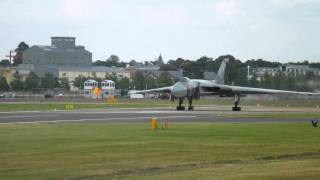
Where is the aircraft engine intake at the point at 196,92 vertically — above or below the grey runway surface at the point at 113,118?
above

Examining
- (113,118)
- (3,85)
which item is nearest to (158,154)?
(113,118)

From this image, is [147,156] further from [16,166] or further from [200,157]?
[16,166]

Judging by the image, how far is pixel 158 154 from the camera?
21547 millimetres

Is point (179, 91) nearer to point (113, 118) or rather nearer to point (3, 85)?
point (113, 118)

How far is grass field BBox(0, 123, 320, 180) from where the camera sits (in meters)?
17.2

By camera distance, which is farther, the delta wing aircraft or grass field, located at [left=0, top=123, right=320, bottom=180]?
the delta wing aircraft

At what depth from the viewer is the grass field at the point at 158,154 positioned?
1716 centimetres

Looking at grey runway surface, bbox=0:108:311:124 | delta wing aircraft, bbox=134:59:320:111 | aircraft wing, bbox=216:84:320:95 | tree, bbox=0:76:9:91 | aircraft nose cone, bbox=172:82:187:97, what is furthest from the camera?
tree, bbox=0:76:9:91

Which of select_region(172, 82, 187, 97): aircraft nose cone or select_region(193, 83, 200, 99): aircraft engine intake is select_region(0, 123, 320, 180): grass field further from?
select_region(193, 83, 200, 99): aircraft engine intake

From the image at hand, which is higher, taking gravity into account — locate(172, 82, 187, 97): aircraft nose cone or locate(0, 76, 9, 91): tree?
locate(0, 76, 9, 91): tree

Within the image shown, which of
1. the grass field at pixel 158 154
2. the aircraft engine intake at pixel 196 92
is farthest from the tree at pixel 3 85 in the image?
the grass field at pixel 158 154

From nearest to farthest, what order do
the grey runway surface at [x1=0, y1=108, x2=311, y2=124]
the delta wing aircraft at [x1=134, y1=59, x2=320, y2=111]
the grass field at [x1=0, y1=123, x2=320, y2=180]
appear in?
the grass field at [x1=0, y1=123, x2=320, y2=180] → the grey runway surface at [x1=0, y1=108, x2=311, y2=124] → the delta wing aircraft at [x1=134, y1=59, x2=320, y2=111]

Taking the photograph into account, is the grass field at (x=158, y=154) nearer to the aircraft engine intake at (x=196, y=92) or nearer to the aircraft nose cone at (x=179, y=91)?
the aircraft nose cone at (x=179, y=91)

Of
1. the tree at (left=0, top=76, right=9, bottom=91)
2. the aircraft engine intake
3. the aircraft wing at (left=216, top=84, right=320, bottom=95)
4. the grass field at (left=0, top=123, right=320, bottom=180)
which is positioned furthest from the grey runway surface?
the tree at (left=0, top=76, right=9, bottom=91)
